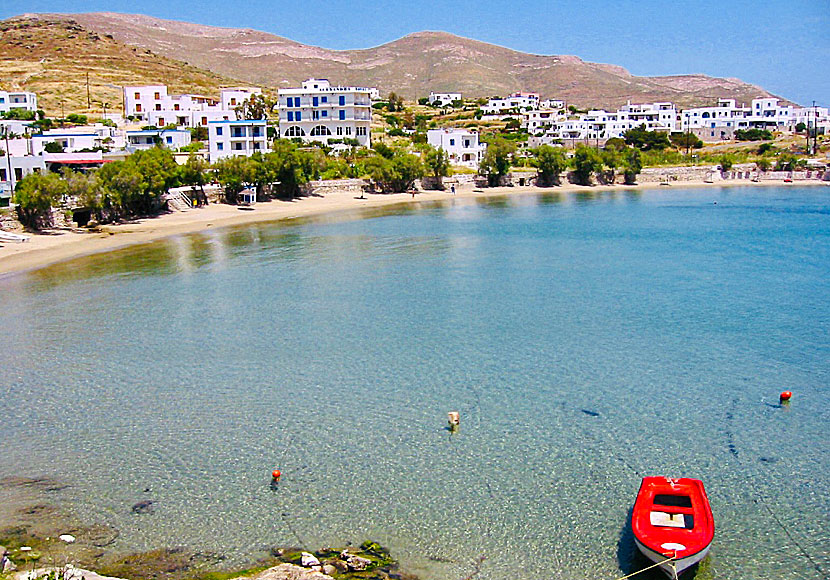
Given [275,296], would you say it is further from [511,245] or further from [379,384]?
[511,245]

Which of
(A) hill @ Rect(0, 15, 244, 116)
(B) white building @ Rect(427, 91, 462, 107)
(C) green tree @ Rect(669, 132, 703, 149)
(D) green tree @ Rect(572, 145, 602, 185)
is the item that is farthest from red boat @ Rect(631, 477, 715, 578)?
(B) white building @ Rect(427, 91, 462, 107)

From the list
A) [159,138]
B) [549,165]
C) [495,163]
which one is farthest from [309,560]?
[549,165]

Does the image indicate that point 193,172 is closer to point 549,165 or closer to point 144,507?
point 549,165

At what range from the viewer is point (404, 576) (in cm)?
1436

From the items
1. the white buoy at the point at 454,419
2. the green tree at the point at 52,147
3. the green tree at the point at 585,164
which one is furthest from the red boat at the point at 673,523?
the green tree at the point at 585,164

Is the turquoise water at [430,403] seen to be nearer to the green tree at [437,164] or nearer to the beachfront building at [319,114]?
the green tree at [437,164]

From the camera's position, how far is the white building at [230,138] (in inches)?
3228

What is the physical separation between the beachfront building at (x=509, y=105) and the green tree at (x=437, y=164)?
65253 millimetres

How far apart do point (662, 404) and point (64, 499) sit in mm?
16637

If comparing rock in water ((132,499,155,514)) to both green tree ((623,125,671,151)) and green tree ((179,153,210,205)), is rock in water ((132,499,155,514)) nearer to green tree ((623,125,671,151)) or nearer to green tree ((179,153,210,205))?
green tree ((179,153,210,205))

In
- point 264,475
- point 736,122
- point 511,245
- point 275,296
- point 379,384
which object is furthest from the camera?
point 736,122

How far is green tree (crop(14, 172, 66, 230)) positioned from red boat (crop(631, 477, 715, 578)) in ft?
158

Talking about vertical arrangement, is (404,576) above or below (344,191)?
below

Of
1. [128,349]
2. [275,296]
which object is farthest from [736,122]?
[128,349]
